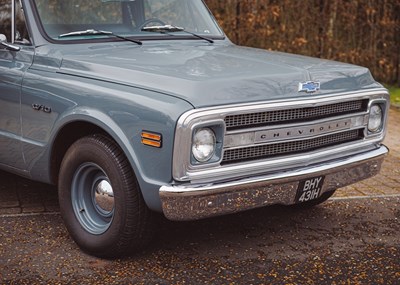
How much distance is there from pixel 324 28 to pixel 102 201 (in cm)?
843

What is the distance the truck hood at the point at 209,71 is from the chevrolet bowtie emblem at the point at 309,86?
25 millimetres

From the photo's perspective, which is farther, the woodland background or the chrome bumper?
the woodland background

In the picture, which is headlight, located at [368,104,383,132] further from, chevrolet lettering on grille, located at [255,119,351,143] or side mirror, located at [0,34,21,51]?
side mirror, located at [0,34,21,51]

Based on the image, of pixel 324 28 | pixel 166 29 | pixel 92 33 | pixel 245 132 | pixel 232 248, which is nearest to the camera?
pixel 245 132

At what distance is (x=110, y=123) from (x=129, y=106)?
0.16 metres

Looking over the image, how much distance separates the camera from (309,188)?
440 cm

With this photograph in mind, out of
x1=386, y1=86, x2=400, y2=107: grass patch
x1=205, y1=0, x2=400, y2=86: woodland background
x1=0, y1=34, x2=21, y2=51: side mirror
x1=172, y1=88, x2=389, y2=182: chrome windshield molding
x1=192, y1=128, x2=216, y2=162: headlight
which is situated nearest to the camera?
x1=172, y1=88, x2=389, y2=182: chrome windshield molding

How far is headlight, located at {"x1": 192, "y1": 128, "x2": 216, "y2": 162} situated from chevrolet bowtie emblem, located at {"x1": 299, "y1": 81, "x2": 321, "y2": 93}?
70 cm

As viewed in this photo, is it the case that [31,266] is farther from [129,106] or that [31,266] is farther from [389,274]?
[389,274]

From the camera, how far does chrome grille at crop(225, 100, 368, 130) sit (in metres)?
4.03

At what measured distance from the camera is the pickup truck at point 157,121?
394cm

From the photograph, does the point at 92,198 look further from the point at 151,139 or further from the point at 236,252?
the point at 236,252

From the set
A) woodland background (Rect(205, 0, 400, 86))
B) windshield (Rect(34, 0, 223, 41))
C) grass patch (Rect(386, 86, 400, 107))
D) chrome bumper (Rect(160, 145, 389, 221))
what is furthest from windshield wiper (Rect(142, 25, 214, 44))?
woodland background (Rect(205, 0, 400, 86))

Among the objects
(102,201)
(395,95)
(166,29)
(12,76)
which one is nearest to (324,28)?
(395,95)
